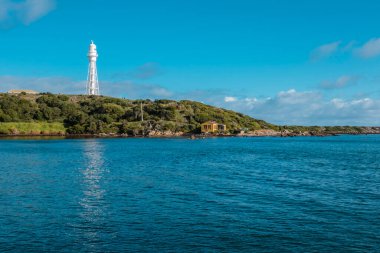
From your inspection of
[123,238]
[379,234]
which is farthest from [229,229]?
[379,234]

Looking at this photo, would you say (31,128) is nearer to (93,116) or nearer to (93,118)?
(93,118)

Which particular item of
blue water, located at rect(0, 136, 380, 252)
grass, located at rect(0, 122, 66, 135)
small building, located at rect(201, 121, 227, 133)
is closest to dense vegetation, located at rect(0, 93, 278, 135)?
grass, located at rect(0, 122, 66, 135)

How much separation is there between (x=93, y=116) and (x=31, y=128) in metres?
29.6

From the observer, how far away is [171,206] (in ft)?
89.2

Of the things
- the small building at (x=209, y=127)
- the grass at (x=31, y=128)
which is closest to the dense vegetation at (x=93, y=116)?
the grass at (x=31, y=128)

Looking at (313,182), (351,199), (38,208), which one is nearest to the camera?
(38,208)

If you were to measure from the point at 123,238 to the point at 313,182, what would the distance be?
972 inches

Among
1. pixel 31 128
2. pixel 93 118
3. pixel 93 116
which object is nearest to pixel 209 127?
pixel 93 118

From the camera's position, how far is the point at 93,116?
177000 millimetres

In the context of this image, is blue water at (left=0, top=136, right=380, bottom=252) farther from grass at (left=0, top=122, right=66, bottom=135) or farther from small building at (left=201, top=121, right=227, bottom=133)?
small building at (left=201, top=121, right=227, bottom=133)

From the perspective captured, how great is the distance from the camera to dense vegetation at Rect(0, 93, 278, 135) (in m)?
160

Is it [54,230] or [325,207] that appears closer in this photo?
[54,230]

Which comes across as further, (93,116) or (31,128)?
(93,116)

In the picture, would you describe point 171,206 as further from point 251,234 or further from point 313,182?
point 313,182
